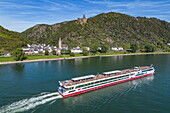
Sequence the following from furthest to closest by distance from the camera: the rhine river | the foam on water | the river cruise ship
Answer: the river cruise ship < the rhine river < the foam on water

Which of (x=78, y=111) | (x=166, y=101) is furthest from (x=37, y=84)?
(x=166, y=101)

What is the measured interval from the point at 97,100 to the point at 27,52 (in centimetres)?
12792

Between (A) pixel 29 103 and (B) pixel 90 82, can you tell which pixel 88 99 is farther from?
(A) pixel 29 103

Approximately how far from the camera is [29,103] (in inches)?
1508

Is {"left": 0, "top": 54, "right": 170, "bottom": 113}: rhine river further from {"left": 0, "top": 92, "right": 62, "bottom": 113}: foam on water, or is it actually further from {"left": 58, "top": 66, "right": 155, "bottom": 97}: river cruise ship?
{"left": 58, "top": 66, "right": 155, "bottom": 97}: river cruise ship

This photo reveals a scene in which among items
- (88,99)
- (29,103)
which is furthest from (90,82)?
(29,103)

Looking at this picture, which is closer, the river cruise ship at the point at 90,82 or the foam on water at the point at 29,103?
the foam on water at the point at 29,103

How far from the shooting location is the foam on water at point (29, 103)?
115 feet

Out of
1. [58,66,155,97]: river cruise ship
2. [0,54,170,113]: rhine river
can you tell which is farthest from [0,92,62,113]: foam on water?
[58,66,155,97]: river cruise ship

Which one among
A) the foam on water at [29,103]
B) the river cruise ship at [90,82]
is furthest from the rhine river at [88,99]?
the river cruise ship at [90,82]

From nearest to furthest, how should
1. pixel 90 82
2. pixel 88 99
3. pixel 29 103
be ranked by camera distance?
pixel 29 103, pixel 88 99, pixel 90 82

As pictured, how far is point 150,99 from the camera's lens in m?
41.3

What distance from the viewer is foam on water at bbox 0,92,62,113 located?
35094 mm

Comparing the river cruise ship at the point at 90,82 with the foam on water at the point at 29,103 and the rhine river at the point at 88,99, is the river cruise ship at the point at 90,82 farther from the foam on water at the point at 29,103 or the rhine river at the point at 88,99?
the foam on water at the point at 29,103
